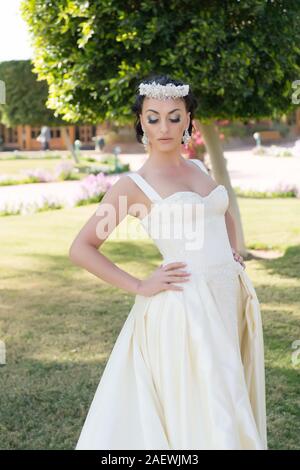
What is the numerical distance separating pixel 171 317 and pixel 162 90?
0.94m

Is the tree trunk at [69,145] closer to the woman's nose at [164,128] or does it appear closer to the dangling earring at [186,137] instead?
the dangling earring at [186,137]

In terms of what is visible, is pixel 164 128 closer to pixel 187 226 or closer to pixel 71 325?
pixel 187 226

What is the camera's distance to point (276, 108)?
27.2 feet

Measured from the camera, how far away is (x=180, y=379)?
2.74 meters

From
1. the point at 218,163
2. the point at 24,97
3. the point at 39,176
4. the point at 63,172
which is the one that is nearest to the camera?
the point at 218,163

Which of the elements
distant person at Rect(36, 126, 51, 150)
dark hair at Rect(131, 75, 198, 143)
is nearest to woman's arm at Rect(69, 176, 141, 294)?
dark hair at Rect(131, 75, 198, 143)

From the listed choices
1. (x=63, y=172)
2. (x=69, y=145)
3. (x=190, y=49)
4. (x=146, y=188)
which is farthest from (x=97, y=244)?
(x=69, y=145)

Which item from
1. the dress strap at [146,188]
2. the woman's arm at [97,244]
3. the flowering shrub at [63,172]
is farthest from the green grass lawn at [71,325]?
the flowering shrub at [63,172]

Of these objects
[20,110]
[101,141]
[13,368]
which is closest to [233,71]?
[13,368]

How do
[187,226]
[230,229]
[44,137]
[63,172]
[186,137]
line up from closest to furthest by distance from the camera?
[187,226]
[186,137]
[230,229]
[63,172]
[44,137]

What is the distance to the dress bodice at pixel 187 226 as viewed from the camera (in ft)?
9.26

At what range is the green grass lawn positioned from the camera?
4387mm

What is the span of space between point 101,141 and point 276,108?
92.2 ft
